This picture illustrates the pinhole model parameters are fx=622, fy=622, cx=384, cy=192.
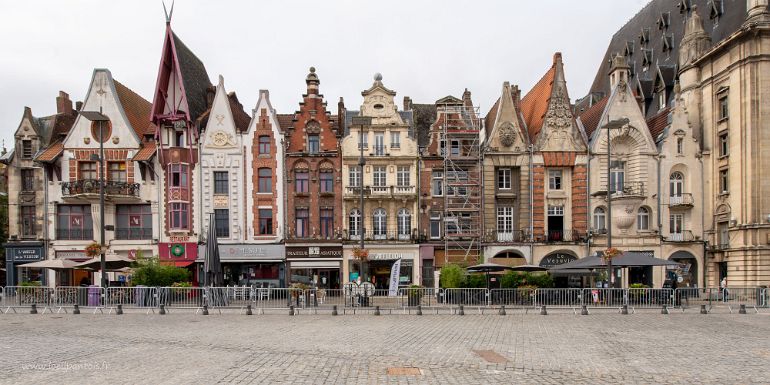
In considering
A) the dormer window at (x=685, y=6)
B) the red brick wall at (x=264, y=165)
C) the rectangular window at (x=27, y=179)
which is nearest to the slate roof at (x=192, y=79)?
the red brick wall at (x=264, y=165)

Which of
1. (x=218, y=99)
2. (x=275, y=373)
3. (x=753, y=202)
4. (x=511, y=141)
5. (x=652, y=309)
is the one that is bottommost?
(x=652, y=309)

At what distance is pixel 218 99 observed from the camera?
37.6 m

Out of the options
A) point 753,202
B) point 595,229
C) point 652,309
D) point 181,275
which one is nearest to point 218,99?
point 181,275

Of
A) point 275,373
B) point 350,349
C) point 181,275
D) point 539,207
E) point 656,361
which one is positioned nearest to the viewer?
point 275,373

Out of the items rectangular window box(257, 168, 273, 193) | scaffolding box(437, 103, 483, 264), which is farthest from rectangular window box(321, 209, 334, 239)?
scaffolding box(437, 103, 483, 264)

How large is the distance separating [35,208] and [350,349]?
1266 inches

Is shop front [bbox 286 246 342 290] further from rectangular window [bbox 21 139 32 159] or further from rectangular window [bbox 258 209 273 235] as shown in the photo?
rectangular window [bbox 21 139 32 159]

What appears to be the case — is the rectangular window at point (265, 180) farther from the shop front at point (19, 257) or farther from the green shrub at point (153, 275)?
the shop front at point (19, 257)

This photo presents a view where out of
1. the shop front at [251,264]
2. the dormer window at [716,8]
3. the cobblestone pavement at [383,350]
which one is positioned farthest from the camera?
the dormer window at [716,8]

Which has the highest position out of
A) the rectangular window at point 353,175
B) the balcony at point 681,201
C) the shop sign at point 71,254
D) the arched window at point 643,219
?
the rectangular window at point 353,175

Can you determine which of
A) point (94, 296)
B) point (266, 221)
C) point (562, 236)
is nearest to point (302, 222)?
point (266, 221)

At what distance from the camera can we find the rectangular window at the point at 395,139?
37312 millimetres

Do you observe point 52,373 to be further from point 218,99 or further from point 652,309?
point 218,99

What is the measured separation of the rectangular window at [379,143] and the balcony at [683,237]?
702 inches
